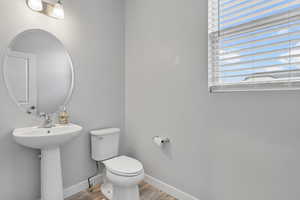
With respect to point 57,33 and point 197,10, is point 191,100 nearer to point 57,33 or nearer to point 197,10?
point 197,10

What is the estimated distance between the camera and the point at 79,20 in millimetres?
1865

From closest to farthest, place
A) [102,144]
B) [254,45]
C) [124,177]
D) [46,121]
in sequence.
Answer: [254,45] < [124,177] < [46,121] < [102,144]

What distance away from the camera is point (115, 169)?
1.50 meters

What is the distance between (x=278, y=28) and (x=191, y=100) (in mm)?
874

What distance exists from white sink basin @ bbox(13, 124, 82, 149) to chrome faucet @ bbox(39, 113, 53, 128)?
0.06 metres

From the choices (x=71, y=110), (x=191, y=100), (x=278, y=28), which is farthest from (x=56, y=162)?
(x=278, y=28)

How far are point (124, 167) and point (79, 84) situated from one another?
1089 millimetres

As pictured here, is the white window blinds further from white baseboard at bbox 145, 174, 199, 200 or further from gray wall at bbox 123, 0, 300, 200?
white baseboard at bbox 145, 174, 199, 200

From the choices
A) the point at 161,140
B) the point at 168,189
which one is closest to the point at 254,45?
the point at 161,140

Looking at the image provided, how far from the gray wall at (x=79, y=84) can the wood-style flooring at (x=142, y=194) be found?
0.58 feet

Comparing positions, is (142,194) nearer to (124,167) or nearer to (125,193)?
(125,193)

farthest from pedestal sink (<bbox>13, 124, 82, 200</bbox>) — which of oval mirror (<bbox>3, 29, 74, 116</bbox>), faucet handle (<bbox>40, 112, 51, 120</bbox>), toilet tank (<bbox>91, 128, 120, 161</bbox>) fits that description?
toilet tank (<bbox>91, 128, 120, 161</bbox>)

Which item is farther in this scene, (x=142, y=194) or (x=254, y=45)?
(x=142, y=194)

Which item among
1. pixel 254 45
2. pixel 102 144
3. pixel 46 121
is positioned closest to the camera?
pixel 254 45
